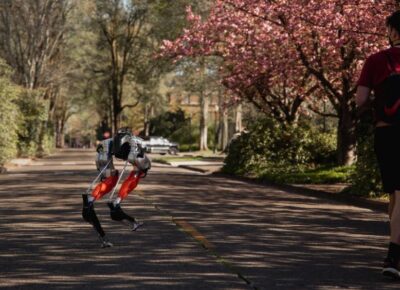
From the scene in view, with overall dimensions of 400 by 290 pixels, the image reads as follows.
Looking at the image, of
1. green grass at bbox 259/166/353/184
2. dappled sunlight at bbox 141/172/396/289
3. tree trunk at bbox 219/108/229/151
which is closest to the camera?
dappled sunlight at bbox 141/172/396/289

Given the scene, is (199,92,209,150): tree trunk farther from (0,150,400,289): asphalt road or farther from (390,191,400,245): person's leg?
(390,191,400,245): person's leg

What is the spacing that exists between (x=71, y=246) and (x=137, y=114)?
90312 millimetres

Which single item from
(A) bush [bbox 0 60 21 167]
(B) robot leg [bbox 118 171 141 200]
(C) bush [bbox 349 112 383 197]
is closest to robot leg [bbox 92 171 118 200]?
(B) robot leg [bbox 118 171 141 200]

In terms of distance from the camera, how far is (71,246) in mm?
8641

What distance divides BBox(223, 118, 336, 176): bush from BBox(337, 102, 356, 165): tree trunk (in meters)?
2.12

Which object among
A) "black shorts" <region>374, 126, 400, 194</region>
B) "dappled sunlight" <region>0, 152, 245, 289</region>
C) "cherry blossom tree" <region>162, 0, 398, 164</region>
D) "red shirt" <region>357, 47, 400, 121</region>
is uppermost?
"cherry blossom tree" <region>162, 0, 398, 164</region>

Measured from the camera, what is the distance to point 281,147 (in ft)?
91.2

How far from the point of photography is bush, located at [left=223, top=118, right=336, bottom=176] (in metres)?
27.2

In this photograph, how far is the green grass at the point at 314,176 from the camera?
22.3 meters

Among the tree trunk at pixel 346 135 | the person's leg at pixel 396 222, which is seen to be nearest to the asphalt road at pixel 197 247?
the person's leg at pixel 396 222

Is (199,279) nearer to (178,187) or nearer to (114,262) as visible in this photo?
(114,262)

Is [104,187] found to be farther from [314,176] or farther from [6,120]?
[6,120]

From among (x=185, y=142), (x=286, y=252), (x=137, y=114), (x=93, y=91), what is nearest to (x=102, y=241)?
(x=286, y=252)

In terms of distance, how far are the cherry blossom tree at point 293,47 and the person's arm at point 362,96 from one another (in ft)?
35.9
